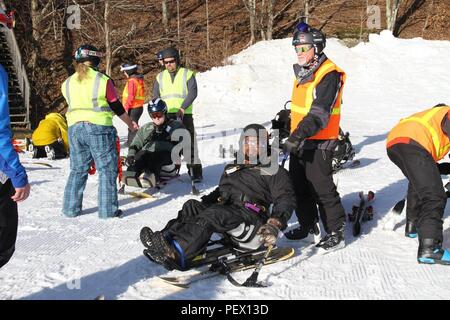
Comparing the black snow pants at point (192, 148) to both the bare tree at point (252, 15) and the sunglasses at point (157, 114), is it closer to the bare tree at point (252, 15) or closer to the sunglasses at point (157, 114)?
Answer: the sunglasses at point (157, 114)

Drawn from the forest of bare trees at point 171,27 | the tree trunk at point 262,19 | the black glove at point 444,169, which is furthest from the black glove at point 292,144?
the tree trunk at point 262,19

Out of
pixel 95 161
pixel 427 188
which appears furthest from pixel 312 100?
pixel 95 161

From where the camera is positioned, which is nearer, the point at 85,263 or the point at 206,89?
the point at 85,263

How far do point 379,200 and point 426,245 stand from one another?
2233mm

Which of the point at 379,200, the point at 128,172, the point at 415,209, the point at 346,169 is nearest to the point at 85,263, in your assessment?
the point at 128,172

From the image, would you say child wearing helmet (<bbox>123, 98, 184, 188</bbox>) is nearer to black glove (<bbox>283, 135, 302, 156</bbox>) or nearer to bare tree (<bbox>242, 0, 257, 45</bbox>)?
black glove (<bbox>283, 135, 302, 156</bbox>)

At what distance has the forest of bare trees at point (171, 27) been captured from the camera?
21469 mm

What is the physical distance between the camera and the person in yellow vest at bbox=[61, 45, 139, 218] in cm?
518

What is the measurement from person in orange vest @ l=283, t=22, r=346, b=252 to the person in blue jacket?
2.25 m

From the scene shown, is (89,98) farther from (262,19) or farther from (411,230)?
(262,19)

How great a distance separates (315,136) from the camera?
4.60 m
